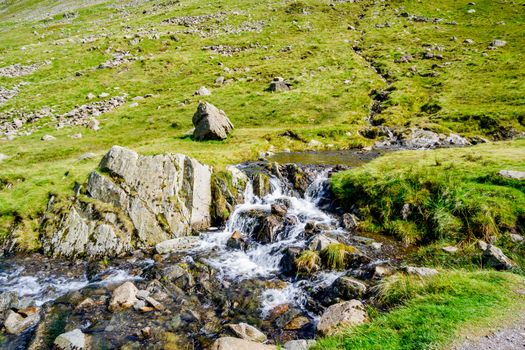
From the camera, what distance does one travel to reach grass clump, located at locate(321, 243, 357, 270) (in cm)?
Result: 1608

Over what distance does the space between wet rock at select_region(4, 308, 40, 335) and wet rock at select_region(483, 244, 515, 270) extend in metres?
19.6

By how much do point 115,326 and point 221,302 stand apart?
4480 mm

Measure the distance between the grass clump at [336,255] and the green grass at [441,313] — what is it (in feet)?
17.3

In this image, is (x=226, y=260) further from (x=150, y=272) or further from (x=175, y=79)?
(x=175, y=79)

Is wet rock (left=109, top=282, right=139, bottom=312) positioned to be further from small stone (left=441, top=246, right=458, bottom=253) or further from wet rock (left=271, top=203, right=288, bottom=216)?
small stone (left=441, top=246, right=458, bottom=253)

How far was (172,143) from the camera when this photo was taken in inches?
1535

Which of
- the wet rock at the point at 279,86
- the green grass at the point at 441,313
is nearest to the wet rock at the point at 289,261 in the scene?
the green grass at the point at 441,313

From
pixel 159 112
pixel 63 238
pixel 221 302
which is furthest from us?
pixel 159 112

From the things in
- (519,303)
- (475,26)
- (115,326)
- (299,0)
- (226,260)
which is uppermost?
(299,0)

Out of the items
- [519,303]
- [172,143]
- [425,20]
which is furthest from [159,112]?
[425,20]

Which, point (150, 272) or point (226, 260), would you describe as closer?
point (150, 272)

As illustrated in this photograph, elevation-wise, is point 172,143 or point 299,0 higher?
point 299,0

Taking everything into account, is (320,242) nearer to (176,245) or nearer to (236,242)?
(236,242)

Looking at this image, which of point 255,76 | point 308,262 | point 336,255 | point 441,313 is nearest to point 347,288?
point 336,255
